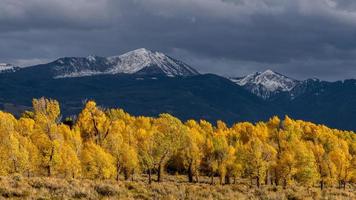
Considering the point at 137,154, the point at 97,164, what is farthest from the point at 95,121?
the point at 97,164

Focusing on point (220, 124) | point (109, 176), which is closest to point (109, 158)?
point (109, 176)

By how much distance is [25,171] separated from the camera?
90.3 meters

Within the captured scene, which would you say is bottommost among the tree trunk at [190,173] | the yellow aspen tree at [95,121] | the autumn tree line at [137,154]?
the tree trunk at [190,173]

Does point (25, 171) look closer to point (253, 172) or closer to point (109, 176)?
point (109, 176)

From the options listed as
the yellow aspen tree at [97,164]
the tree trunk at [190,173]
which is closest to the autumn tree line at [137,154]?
the yellow aspen tree at [97,164]

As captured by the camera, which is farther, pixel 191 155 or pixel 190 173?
pixel 191 155

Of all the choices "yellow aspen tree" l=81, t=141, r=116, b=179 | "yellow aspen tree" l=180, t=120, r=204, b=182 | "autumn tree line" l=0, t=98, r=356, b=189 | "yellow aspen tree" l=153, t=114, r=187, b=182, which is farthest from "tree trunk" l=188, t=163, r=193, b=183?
"yellow aspen tree" l=81, t=141, r=116, b=179

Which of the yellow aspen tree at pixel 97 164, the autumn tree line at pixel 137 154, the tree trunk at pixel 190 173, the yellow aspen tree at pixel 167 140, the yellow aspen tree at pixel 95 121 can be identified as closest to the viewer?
the autumn tree line at pixel 137 154

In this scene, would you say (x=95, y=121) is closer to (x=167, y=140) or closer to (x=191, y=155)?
(x=167, y=140)

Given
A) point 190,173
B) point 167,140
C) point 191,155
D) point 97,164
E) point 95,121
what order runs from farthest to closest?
point 191,155 → point 95,121 → point 167,140 → point 190,173 → point 97,164

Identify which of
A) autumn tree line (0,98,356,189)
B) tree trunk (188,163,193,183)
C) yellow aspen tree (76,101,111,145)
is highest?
yellow aspen tree (76,101,111,145)

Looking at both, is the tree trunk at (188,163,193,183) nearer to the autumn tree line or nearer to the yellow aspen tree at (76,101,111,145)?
the autumn tree line

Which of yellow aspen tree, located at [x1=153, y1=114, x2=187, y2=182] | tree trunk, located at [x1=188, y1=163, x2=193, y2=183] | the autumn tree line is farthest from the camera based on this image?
tree trunk, located at [x1=188, y1=163, x2=193, y2=183]

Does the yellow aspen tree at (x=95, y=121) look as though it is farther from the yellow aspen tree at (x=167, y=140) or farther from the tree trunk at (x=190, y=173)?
the tree trunk at (x=190, y=173)
